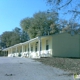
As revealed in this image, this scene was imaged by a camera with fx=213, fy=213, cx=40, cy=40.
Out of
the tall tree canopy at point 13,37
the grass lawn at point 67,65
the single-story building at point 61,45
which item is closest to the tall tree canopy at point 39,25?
the tall tree canopy at point 13,37

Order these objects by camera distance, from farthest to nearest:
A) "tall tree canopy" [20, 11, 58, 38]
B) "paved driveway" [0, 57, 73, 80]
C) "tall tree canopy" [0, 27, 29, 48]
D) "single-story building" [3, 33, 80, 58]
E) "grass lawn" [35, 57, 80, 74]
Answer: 1. "tall tree canopy" [0, 27, 29, 48]
2. "tall tree canopy" [20, 11, 58, 38]
3. "single-story building" [3, 33, 80, 58]
4. "grass lawn" [35, 57, 80, 74]
5. "paved driveway" [0, 57, 73, 80]

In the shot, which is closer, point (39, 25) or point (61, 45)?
point (61, 45)

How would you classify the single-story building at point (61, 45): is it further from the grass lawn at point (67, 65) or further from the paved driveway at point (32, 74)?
the paved driveway at point (32, 74)

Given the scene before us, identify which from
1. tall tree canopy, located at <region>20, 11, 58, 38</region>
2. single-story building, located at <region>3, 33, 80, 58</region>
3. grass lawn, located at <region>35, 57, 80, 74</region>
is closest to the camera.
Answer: grass lawn, located at <region>35, 57, 80, 74</region>

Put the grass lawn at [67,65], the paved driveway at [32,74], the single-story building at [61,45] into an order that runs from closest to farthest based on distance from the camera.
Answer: the paved driveway at [32,74]
the grass lawn at [67,65]
the single-story building at [61,45]

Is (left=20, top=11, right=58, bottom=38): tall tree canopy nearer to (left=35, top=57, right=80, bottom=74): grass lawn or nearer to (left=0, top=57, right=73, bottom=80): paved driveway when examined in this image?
(left=35, top=57, right=80, bottom=74): grass lawn

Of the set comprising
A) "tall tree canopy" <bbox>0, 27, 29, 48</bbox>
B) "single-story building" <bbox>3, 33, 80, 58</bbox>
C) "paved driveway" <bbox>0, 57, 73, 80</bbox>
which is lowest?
"paved driveway" <bbox>0, 57, 73, 80</bbox>

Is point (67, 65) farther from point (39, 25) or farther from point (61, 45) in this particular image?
point (39, 25)

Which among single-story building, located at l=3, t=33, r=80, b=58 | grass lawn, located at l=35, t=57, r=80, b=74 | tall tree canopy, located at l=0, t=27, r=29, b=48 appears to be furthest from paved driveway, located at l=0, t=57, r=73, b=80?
tall tree canopy, located at l=0, t=27, r=29, b=48

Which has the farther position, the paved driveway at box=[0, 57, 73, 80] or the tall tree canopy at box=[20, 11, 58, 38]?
the tall tree canopy at box=[20, 11, 58, 38]

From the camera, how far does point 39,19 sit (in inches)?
2180

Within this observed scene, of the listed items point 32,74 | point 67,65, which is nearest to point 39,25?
point 67,65

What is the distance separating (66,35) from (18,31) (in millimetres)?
56499

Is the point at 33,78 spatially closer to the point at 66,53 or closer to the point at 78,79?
the point at 78,79
